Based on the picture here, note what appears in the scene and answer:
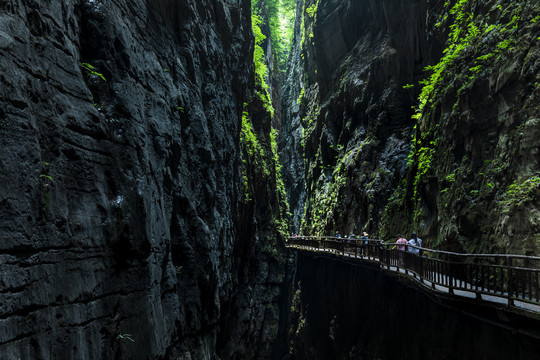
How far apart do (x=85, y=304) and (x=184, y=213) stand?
17.1 feet

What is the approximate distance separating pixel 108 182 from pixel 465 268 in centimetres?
827

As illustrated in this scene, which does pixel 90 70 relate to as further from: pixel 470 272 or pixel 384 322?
pixel 384 322

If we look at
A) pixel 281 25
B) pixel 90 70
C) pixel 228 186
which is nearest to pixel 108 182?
pixel 90 70

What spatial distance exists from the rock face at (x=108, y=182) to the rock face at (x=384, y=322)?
23.9 ft

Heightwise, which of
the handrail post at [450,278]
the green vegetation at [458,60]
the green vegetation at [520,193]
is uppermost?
the green vegetation at [458,60]

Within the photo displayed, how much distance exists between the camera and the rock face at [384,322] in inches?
317

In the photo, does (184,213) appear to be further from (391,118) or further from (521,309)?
(391,118)

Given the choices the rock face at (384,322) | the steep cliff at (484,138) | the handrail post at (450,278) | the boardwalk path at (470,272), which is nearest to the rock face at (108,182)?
the boardwalk path at (470,272)

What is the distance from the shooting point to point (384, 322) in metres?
15.1

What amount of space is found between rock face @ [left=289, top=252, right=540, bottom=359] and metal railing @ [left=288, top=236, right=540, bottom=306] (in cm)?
50

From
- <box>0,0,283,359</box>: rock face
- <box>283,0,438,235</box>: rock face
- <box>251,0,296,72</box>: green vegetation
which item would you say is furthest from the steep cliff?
<box>251,0,296,72</box>: green vegetation

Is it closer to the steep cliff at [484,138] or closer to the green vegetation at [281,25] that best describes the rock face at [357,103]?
the steep cliff at [484,138]

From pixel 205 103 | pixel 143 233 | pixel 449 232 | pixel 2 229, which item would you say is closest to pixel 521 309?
pixel 449 232

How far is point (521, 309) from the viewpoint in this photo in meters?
6.47
